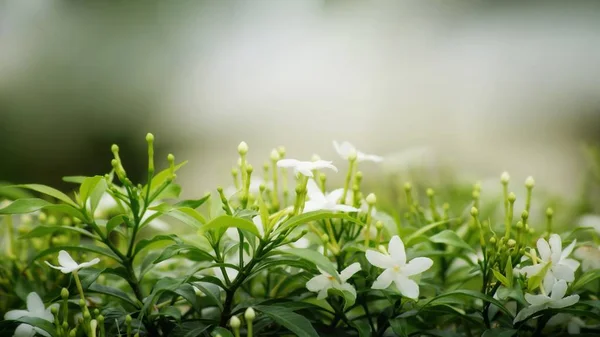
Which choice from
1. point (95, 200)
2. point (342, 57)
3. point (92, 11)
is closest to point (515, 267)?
point (95, 200)

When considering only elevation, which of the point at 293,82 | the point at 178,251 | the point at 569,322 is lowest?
the point at 569,322

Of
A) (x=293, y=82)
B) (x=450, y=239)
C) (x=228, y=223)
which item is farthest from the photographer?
(x=293, y=82)

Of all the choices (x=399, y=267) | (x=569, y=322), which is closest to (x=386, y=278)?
Result: (x=399, y=267)

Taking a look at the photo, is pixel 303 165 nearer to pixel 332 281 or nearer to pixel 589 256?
pixel 332 281

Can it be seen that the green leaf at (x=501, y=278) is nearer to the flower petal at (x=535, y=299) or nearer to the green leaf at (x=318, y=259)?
the flower petal at (x=535, y=299)

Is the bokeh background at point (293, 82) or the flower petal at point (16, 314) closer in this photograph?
the flower petal at point (16, 314)

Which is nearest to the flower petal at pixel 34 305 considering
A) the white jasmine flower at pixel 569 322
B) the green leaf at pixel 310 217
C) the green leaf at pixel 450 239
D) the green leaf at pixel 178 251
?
the green leaf at pixel 178 251
